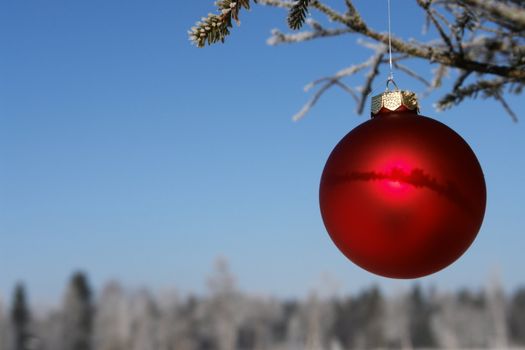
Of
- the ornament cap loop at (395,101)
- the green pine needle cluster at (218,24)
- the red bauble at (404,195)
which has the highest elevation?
the green pine needle cluster at (218,24)

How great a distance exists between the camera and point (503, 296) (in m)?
31.2

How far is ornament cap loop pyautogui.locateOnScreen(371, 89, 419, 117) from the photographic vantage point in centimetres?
167

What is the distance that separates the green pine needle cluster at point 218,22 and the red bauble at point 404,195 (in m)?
0.40

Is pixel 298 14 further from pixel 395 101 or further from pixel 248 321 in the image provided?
pixel 248 321

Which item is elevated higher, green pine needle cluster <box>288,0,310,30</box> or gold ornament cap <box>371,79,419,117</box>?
green pine needle cluster <box>288,0,310,30</box>

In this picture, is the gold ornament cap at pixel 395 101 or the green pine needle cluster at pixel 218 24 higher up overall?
the green pine needle cluster at pixel 218 24

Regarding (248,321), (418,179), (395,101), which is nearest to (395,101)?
(395,101)

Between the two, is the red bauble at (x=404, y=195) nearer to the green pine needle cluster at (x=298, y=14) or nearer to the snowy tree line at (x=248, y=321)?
the green pine needle cluster at (x=298, y=14)

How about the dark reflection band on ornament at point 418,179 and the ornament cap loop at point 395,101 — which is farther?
the ornament cap loop at point 395,101

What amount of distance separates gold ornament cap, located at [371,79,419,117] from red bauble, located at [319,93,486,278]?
4.3 inches

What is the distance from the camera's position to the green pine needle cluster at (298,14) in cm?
170

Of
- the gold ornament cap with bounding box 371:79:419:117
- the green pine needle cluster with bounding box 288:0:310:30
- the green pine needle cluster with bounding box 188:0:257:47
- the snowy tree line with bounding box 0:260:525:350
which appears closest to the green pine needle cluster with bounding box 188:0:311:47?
the green pine needle cluster with bounding box 188:0:257:47

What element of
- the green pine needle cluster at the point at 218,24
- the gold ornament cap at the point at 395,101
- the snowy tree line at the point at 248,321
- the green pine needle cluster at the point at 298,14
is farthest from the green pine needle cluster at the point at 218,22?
the snowy tree line at the point at 248,321

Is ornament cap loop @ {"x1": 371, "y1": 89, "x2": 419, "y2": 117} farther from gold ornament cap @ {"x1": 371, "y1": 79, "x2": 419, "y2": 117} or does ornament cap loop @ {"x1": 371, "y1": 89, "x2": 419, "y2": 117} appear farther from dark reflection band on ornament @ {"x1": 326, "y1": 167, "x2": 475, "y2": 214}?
dark reflection band on ornament @ {"x1": 326, "y1": 167, "x2": 475, "y2": 214}
